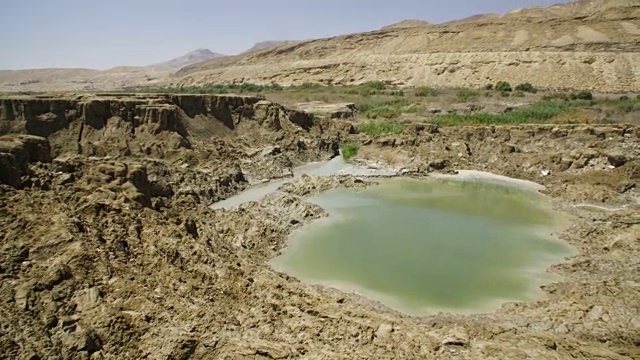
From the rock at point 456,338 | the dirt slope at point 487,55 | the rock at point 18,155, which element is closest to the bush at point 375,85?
the dirt slope at point 487,55

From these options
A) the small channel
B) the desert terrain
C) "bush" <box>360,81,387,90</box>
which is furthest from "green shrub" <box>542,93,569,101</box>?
the small channel

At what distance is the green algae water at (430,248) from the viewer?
15.8 meters

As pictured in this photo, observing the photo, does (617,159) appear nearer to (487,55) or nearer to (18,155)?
(18,155)

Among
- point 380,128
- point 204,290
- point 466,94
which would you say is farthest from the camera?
point 466,94

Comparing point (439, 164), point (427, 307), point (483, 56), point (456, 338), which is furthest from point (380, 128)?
point (483, 56)

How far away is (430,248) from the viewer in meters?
19.6

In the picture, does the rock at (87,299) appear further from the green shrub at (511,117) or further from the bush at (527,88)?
the bush at (527,88)

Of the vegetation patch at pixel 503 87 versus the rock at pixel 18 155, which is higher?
the vegetation patch at pixel 503 87

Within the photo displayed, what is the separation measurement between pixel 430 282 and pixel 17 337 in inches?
464

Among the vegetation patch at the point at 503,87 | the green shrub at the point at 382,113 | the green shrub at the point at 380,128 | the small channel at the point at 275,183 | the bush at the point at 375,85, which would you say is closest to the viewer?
the small channel at the point at 275,183

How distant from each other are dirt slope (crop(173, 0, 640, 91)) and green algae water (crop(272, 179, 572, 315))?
40.1 m

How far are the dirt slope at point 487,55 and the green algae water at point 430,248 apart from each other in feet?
132

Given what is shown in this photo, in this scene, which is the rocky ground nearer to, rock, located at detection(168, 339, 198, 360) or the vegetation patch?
rock, located at detection(168, 339, 198, 360)

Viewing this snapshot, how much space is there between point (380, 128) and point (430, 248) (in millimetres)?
23645
